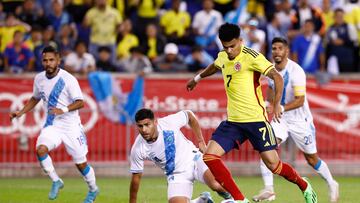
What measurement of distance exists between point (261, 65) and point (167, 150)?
5.53ft

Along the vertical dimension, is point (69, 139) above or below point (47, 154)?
above

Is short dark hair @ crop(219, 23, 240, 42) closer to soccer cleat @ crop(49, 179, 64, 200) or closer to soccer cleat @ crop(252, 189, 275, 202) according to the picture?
soccer cleat @ crop(252, 189, 275, 202)

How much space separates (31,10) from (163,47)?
3.56 metres

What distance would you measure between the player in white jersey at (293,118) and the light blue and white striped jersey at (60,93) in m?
3.14

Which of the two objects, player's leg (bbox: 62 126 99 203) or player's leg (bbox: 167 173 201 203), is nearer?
player's leg (bbox: 167 173 201 203)

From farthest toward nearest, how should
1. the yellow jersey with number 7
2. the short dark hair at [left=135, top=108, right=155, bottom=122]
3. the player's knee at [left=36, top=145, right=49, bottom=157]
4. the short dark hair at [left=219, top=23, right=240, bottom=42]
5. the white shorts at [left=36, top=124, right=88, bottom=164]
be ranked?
1. the white shorts at [left=36, top=124, right=88, bottom=164]
2. the player's knee at [left=36, top=145, right=49, bottom=157]
3. the yellow jersey with number 7
4. the short dark hair at [left=219, top=23, right=240, bottom=42]
5. the short dark hair at [left=135, top=108, right=155, bottom=122]

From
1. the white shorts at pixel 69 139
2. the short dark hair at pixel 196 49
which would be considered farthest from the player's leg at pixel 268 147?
the short dark hair at pixel 196 49

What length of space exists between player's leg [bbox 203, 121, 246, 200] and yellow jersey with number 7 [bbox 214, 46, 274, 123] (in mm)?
178

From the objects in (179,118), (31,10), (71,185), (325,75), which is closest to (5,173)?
(71,185)

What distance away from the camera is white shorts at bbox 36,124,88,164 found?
16.6 metres

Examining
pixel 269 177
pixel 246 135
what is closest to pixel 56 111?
pixel 246 135

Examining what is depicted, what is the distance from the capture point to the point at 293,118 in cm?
1720

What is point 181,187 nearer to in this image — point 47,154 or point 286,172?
point 286,172

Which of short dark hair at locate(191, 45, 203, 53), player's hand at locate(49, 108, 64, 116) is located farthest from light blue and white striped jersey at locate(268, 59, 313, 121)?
short dark hair at locate(191, 45, 203, 53)
